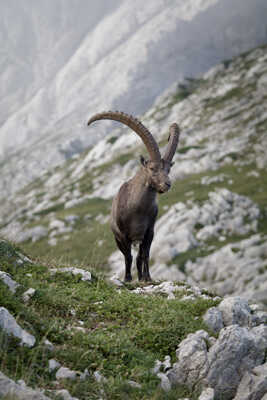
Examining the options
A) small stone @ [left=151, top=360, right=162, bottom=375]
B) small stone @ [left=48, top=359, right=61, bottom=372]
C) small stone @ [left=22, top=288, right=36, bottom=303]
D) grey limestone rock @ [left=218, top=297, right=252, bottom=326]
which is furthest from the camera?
grey limestone rock @ [left=218, top=297, right=252, bottom=326]

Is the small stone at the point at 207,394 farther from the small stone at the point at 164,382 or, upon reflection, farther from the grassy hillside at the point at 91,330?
the small stone at the point at 164,382

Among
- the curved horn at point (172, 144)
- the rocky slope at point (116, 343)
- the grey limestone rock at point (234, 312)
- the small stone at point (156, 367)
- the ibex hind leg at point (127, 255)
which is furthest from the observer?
the ibex hind leg at point (127, 255)

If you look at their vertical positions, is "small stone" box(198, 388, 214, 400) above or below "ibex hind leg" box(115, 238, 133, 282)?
below

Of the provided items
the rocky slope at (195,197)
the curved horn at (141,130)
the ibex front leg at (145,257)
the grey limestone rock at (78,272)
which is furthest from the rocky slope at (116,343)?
the curved horn at (141,130)

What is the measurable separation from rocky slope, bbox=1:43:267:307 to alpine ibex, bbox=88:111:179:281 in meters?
0.91

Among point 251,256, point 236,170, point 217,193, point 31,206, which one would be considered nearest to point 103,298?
point 251,256

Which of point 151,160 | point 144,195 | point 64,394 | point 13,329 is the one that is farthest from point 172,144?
point 64,394

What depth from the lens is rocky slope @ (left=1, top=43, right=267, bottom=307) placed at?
5250 centimetres

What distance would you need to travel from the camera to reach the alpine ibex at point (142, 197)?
1321 centimetres

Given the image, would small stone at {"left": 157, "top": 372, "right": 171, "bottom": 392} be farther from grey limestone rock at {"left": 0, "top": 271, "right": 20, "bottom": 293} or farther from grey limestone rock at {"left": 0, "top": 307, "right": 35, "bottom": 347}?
grey limestone rock at {"left": 0, "top": 271, "right": 20, "bottom": 293}

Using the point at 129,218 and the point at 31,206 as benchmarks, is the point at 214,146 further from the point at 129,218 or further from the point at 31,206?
the point at 129,218

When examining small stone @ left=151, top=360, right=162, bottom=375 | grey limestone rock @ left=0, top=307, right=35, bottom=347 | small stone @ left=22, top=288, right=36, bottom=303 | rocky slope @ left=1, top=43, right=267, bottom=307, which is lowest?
small stone @ left=151, top=360, right=162, bottom=375

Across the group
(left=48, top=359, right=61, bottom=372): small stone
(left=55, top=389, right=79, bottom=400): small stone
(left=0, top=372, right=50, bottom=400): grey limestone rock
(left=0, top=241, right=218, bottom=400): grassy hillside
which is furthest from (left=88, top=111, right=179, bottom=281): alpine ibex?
(left=0, top=372, right=50, bottom=400): grey limestone rock

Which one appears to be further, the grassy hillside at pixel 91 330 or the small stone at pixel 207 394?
the small stone at pixel 207 394
